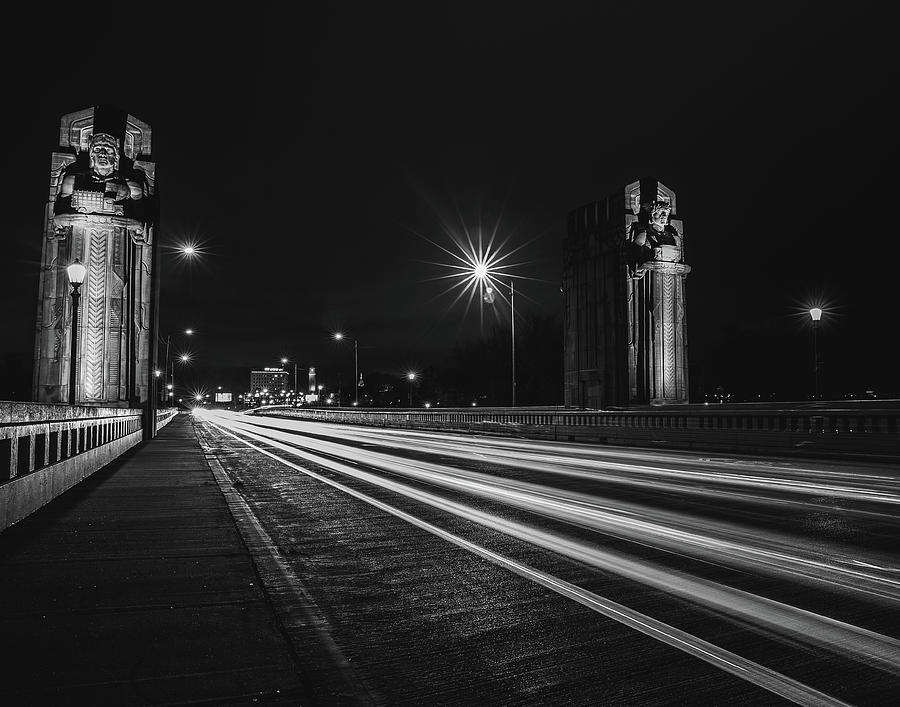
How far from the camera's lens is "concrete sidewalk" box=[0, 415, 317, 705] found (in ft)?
11.7

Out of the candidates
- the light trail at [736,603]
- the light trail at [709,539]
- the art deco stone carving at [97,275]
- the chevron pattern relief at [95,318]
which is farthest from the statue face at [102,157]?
the light trail at [736,603]

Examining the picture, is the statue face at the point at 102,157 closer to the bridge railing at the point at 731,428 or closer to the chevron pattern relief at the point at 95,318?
the chevron pattern relief at the point at 95,318

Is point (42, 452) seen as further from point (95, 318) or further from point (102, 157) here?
point (102, 157)

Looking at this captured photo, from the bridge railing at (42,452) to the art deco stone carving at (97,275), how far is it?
68.2 ft

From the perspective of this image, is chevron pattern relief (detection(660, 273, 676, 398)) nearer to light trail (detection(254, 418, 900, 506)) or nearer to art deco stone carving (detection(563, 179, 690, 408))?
art deco stone carving (detection(563, 179, 690, 408))

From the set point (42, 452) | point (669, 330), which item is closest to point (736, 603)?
point (42, 452)

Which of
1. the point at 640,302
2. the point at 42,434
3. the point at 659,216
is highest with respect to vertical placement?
the point at 659,216

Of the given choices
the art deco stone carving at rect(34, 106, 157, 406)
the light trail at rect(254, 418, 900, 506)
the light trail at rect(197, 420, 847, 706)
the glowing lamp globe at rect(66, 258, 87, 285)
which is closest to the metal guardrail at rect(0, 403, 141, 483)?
the glowing lamp globe at rect(66, 258, 87, 285)

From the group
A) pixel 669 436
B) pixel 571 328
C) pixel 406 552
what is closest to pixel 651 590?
pixel 406 552

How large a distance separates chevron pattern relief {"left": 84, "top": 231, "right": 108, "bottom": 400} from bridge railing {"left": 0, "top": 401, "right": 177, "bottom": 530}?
67.6ft

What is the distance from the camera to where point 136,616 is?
477cm

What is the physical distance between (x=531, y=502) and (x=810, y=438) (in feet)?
48.3

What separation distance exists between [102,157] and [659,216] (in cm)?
3245

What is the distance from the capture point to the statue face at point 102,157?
36.3 m
